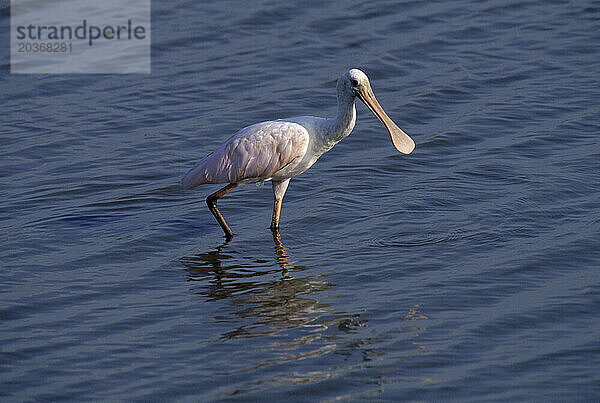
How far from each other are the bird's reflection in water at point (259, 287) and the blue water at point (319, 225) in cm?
2

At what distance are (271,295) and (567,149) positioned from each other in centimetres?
444

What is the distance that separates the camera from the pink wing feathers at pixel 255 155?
8.59 metres

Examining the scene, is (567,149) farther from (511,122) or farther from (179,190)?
(179,190)

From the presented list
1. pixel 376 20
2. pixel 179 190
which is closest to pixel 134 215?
pixel 179 190

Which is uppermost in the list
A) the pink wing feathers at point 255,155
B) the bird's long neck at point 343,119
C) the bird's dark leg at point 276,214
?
the bird's long neck at point 343,119

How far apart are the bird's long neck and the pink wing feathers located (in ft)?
0.76

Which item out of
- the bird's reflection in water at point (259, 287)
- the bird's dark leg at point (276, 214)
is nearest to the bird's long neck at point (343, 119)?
the bird's dark leg at point (276, 214)

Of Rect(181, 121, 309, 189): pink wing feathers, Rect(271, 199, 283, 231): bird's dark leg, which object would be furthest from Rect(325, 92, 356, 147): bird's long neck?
Rect(271, 199, 283, 231): bird's dark leg

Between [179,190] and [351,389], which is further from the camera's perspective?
[179,190]

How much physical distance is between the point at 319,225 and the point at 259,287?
1465 millimetres

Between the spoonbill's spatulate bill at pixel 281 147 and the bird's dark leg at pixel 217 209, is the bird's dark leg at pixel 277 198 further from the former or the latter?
the bird's dark leg at pixel 217 209

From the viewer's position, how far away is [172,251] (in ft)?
27.8

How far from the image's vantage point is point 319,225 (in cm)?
894

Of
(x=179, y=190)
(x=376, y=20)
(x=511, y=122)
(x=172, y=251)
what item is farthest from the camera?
Answer: (x=376, y=20)
